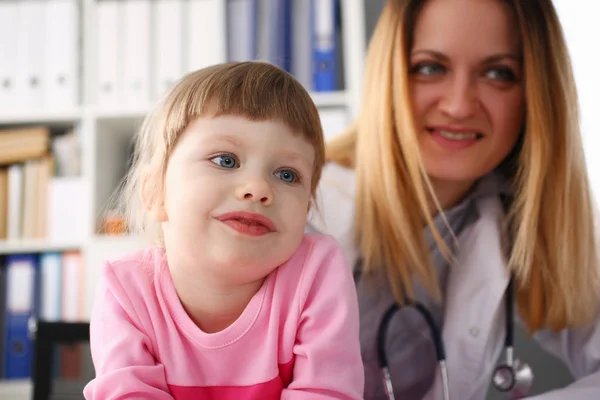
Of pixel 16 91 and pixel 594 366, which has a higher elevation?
pixel 16 91

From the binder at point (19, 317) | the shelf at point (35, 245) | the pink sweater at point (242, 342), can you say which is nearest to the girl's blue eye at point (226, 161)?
the pink sweater at point (242, 342)

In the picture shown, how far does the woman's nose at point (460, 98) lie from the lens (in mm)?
933

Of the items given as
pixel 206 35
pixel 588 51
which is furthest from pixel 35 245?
pixel 588 51

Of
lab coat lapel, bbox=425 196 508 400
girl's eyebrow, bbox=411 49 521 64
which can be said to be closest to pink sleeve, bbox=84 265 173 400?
lab coat lapel, bbox=425 196 508 400

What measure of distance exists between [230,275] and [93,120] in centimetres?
123

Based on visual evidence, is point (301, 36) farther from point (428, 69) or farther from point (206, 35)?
point (428, 69)

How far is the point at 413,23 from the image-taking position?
3.22ft

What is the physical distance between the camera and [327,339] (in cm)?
61

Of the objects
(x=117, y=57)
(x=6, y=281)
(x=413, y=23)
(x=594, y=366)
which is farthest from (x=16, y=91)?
(x=594, y=366)

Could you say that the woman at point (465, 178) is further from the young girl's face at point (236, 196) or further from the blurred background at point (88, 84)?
the blurred background at point (88, 84)

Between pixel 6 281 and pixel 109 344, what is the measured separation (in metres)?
1.27

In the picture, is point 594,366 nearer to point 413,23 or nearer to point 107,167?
point 413,23

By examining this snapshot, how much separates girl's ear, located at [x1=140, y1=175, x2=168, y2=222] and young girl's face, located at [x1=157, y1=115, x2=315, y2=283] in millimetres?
11

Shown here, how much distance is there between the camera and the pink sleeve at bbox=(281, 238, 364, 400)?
1.96 feet
